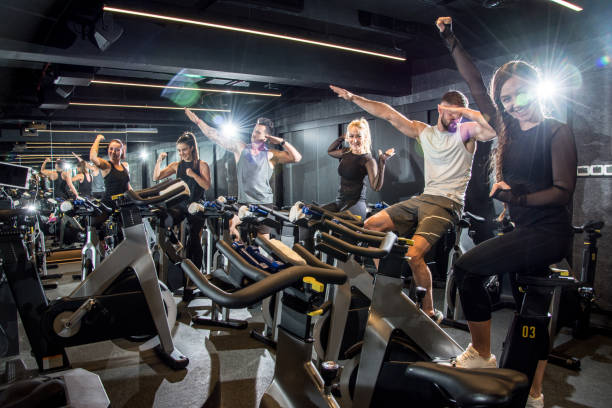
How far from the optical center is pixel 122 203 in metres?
2.74

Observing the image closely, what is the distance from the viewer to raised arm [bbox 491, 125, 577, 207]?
5.78ft

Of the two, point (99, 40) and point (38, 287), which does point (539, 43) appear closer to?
point (99, 40)

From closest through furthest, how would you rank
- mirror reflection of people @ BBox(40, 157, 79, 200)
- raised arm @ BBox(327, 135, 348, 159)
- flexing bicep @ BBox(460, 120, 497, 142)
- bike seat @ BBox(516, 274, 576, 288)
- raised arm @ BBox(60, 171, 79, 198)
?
bike seat @ BBox(516, 274, 576, 288) → flexing bicep @ BBox(460, 120, 497, 142) → raised arm @ BBox(327, 135, 348, 159) → raised arm @ BBox(60, 171, 79, 198) → mirror reflection of people @ BBox(40, 157, 79, 200)

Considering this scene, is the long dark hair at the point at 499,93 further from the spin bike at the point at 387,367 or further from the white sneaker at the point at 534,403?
the white sneaker at the point at 534,403

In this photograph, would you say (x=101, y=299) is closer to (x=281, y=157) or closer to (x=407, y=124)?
(x=407, y=124)

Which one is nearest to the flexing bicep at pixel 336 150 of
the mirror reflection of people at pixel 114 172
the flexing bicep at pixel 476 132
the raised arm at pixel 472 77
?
the flexing bicep at pixel 476 132

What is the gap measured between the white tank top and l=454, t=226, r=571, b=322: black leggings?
1.09 metres

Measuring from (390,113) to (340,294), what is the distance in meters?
1.88

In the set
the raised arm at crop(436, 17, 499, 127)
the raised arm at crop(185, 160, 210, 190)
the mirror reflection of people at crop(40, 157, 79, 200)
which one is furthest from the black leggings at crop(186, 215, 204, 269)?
the mirror reflection of people at crop(40, 157, 79, 200)

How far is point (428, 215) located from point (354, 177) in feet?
4.19

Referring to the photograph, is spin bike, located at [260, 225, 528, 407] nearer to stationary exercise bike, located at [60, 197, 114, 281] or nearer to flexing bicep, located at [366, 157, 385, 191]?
flexing bicep, located at [366, 157, 385, 191]

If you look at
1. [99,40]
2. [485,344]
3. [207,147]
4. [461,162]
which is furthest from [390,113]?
[207,147]

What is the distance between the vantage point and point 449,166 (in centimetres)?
299

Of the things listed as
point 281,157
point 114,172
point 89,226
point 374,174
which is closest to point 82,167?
point 114,172
